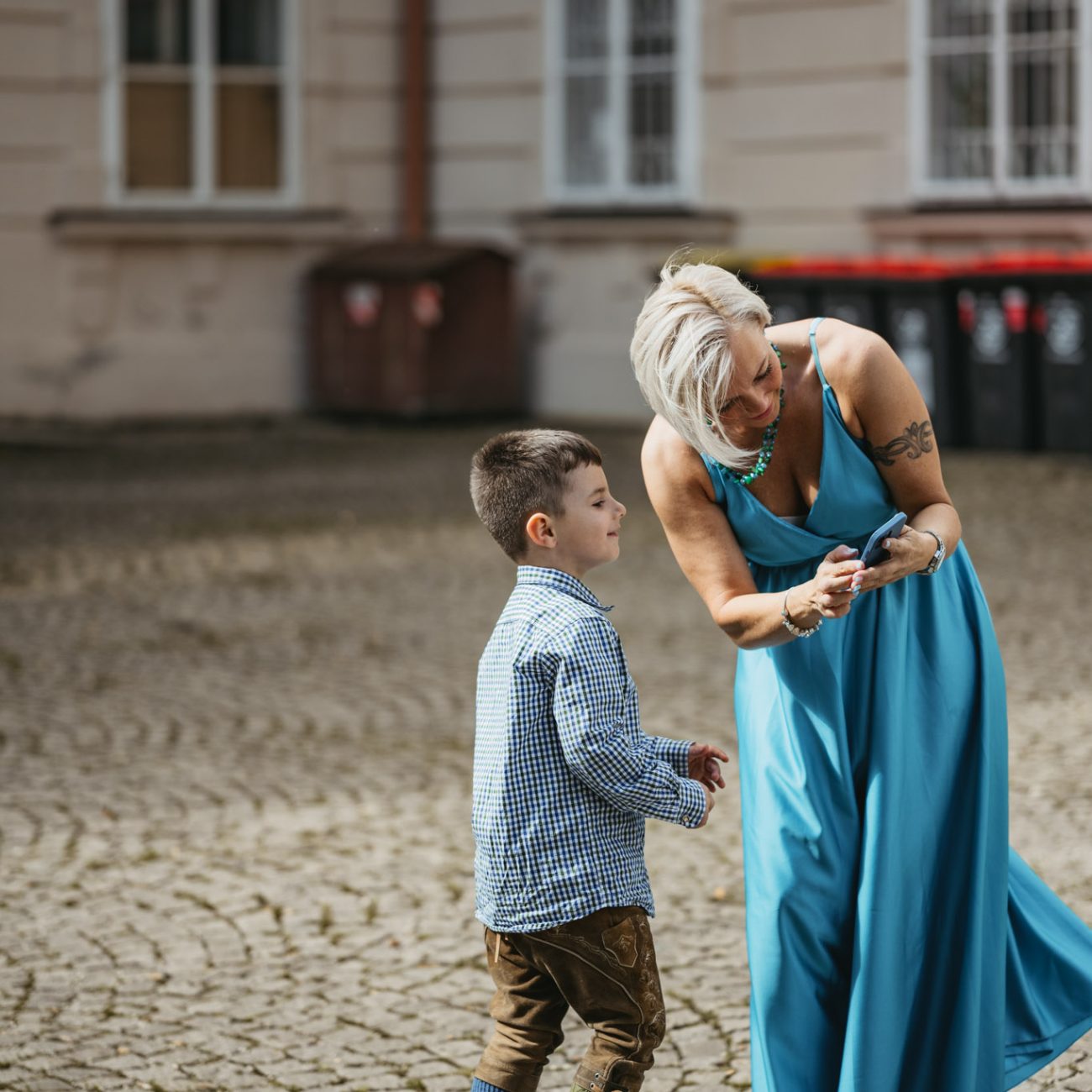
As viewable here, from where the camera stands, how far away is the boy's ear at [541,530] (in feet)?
9.61

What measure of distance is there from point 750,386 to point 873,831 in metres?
0.71

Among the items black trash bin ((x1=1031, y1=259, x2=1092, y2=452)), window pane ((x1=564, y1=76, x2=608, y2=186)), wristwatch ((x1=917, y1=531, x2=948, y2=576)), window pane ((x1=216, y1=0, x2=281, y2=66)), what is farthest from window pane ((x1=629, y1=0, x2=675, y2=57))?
wristwatch ((x1=917, y1=531, x2=948, y2=576))

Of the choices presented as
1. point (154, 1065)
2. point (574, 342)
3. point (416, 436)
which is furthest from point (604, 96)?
point (154, 1065)

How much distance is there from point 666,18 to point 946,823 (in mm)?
13350

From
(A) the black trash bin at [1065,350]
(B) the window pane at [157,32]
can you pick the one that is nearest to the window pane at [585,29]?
(B) the window pane at [157,32]

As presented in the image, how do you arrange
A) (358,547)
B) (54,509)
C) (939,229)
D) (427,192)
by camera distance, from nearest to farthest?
(358,547) → (54,509) → (939,229) → (427,192)

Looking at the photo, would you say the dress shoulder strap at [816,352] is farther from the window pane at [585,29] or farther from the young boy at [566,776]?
the window pane at [585,29]

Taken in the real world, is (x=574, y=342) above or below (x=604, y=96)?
below

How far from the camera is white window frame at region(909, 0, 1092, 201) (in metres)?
13.6

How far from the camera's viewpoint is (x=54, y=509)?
11500mm

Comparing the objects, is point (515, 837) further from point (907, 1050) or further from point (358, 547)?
point (358, 547)

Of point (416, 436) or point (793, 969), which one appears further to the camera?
point (416, 436)

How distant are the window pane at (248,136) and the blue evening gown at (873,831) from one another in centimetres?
1399

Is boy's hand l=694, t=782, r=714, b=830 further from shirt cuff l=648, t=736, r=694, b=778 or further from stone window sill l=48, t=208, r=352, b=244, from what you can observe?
stone window sill l=48, t=208, r=352, b=244
